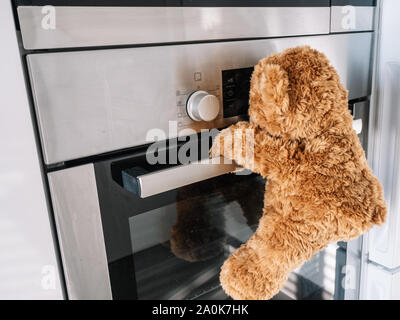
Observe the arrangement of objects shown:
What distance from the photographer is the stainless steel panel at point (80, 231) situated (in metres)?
0.43

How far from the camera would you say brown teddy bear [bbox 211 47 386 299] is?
46cm

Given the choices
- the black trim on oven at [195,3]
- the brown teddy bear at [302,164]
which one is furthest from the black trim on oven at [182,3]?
the brown teddy bear at [302,164]

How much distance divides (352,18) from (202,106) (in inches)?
14.8

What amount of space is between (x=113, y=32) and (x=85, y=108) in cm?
9

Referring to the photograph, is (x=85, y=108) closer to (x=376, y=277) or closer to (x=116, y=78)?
(x=116, y=78)

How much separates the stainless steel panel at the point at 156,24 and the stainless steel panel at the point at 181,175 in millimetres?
165

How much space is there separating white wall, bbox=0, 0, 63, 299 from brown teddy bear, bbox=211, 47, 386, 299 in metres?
0.24

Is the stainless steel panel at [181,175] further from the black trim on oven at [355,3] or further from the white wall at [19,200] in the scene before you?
the black trim on oven at [355,3]

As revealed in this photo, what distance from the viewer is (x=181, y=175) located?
482 millimetres

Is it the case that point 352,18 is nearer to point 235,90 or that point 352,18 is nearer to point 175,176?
point 235,90

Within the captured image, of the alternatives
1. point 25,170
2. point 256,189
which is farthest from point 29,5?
point 256,189

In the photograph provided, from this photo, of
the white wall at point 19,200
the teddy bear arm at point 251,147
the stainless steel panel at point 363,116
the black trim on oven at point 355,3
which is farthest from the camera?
the stainless steel panel at point 363,116

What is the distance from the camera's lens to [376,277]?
824 millimetres

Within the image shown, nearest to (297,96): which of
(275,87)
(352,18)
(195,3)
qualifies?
(275,87)
